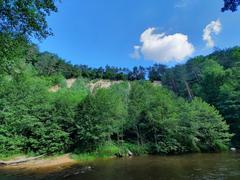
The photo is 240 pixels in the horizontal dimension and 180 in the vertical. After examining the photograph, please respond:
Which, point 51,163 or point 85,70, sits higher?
point 85,70

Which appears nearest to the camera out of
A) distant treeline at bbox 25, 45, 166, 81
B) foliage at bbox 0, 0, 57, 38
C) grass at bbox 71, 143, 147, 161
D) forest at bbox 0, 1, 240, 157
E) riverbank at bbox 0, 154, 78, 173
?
foliage at bbox 0, 0, 57, 38

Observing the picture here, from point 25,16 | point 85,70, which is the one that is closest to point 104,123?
point 25,16

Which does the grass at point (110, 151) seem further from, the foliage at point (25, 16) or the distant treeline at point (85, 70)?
the distant treeline at point (85, 70)

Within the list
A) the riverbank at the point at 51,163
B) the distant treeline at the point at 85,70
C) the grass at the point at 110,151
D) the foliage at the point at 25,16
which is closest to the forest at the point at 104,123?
the grass at the point at 110,151

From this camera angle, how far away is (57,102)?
3294 centimetres

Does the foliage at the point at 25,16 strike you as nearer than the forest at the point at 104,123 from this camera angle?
Yes

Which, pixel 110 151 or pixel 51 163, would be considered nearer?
pixel 51 163

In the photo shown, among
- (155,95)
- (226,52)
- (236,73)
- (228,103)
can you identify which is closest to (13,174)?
(155,95)

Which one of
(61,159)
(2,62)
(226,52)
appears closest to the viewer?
(2,62)

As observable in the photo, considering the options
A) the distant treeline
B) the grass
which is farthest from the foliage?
the distant treeline

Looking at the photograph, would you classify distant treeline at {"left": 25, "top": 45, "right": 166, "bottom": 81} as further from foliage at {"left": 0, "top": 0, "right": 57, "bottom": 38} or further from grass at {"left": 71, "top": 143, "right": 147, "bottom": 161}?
foliage at {"left": 0, "top": 0, "right": 57, "bottom": 38}

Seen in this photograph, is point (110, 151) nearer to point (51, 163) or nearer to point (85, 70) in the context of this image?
point (51, 163)

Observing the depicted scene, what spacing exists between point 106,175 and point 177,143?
686 inches

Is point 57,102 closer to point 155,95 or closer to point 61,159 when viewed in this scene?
point 61,159
